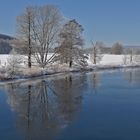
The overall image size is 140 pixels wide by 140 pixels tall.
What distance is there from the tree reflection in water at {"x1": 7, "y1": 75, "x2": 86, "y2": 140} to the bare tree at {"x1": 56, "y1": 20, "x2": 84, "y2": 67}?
2133 cm

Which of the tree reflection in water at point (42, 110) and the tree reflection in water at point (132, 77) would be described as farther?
the tree reflection in water at point (132, 77)

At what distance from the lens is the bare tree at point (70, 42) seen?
4488 centimetres

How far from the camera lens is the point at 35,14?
40844 mm

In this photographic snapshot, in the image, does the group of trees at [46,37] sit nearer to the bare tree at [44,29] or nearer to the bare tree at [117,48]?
the bare tree at [44,29]

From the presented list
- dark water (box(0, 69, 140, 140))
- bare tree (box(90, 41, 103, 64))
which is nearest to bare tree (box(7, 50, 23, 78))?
dark water (box(0, 69, 140, 140))

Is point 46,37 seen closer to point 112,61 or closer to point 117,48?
point 112,61

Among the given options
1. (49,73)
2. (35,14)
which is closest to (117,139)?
(49,73)

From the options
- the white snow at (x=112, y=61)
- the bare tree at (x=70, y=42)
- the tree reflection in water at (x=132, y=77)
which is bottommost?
the tree reflection in water at (x=132, y=77)

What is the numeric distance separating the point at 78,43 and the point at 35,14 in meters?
8.63

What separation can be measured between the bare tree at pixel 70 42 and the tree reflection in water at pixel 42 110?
21332mm

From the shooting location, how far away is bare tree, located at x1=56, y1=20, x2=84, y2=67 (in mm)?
44875

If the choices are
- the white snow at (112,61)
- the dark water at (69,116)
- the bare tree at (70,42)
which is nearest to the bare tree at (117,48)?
the white snow at (112,61)

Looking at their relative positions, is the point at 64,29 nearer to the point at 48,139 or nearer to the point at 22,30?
the point at 22,30

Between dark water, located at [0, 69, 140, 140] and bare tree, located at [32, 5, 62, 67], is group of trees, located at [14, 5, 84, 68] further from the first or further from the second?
dark water, located at [0, 69, 140, 140]
